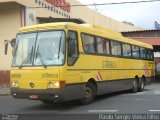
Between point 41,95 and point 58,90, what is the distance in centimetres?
64

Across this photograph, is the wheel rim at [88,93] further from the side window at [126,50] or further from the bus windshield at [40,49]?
the side window at [126,50]

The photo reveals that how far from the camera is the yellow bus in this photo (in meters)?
14.9

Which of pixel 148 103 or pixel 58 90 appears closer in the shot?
pixel 58 90

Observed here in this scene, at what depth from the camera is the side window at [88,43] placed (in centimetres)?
1666

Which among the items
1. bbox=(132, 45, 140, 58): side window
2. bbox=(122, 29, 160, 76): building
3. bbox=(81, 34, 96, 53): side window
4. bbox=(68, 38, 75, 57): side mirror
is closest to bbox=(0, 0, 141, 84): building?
bbox=(132, 45, 140, 58): side window

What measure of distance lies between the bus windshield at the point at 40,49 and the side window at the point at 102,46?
10.2 ft

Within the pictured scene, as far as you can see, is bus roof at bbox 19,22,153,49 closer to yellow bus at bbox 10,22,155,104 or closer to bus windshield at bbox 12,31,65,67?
yellow bus at bbox 10,22,155,104

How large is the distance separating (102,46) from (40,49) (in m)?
3.86

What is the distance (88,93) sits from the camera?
1695 centimetres

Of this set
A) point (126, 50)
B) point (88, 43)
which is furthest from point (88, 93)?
point (126, 50)

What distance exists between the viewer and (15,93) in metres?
15.5

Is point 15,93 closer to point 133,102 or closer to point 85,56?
point 85,56

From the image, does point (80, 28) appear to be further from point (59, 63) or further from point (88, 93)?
point (88, 93)

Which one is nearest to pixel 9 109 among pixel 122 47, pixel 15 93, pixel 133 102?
pixel 15 93
